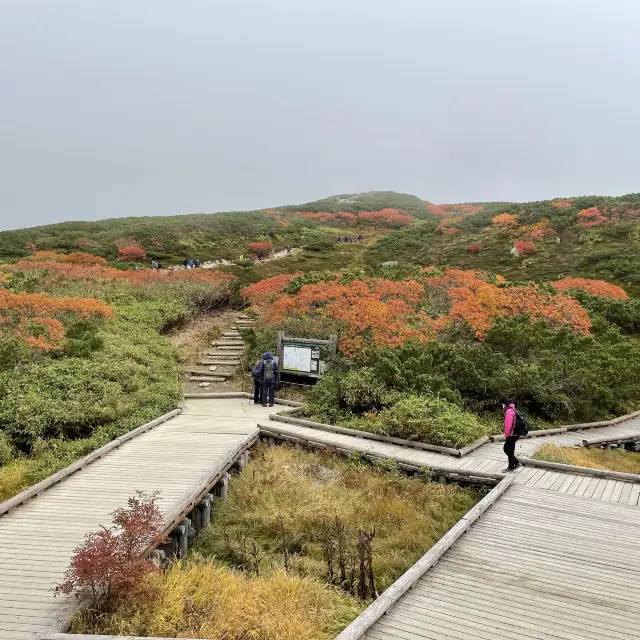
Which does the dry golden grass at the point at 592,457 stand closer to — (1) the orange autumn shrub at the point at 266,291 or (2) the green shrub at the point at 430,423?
(2) the green shrub at the point at 430,423

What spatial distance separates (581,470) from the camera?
1092cm

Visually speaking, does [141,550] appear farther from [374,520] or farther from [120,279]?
[120,279]

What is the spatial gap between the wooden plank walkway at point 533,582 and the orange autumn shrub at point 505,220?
1880 inches

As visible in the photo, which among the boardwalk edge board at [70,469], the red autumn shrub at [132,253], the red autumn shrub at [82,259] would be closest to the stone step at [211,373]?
the boardwalk edge board at [70,469]

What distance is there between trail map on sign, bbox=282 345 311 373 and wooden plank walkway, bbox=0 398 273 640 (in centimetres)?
316

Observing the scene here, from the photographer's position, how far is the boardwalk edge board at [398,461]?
1080 centimetres

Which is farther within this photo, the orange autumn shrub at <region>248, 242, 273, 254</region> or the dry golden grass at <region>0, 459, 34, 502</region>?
the orange autumn shrub at <region>248, 242, 273, 254</region>

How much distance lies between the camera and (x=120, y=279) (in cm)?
3003

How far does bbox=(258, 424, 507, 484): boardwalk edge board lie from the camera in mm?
10805

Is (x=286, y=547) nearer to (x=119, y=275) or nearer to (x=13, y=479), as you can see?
(x=13, y=479)

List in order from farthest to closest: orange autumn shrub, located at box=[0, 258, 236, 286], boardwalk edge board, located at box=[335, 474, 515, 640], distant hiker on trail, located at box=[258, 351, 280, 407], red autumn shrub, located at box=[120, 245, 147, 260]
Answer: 1. red autumn shrub, located at box=[120, 245, 147, 260]
2. orange autumn shrub, located at box=[0, 258, 236, 286]
3. distant hiker on trail, located at box=[258, 351, 280, 407]
4. boardwalk edge board, located at box=[335, 474, 515, 640]

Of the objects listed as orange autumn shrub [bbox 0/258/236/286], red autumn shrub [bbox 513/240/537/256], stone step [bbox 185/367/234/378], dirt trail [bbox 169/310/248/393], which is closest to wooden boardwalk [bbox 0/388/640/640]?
dirt trail [bbox 169/310/248/393]

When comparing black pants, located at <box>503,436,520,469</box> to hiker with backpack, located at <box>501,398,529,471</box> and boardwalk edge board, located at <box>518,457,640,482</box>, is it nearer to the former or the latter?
hiker with backpack, located at <box>501,398,529,471</box>

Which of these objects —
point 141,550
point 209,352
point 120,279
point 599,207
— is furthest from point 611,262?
point 141,550
